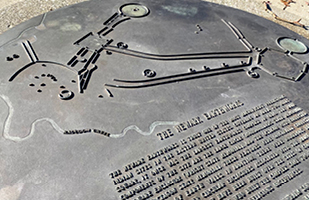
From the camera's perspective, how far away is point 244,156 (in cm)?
650

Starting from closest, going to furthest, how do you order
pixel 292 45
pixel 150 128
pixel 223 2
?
pixel 150 128 < pixel 292 45 < pixel 223 2

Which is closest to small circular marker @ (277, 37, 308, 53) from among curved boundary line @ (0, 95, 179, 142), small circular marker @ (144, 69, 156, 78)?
small circular marker @ (144, 69, 156, 78)

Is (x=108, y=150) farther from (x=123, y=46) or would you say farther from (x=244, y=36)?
(x=244, y=36)

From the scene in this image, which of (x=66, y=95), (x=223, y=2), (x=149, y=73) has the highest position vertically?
(x=223, y=2)

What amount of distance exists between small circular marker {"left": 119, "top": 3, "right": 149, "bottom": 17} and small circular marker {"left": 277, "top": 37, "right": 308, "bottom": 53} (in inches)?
185

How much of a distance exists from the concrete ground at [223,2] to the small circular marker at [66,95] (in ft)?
16.0

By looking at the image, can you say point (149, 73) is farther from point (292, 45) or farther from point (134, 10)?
point (292, 45)

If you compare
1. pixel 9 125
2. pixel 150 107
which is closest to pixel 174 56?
pixel 150 107

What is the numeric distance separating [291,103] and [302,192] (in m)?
2.60

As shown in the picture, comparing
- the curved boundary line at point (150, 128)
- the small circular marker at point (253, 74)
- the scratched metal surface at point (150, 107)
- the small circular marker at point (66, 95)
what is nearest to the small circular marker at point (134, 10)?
the scratched metal surface at point (150, 107)

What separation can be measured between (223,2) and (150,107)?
26.3 feet

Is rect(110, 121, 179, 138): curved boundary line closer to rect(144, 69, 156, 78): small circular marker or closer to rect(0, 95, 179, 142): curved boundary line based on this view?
rect(0, 95, 179, 142): curved boundary line

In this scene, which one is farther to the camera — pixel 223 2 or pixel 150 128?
pixel 223 2

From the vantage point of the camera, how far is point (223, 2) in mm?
12930
